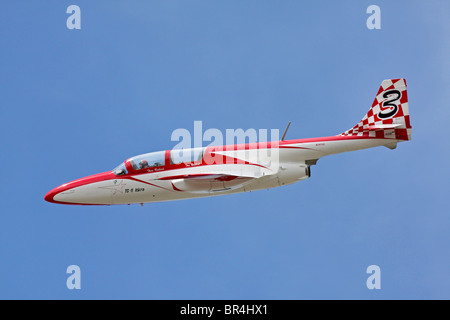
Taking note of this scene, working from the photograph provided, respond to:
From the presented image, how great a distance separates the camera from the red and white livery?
42.8m

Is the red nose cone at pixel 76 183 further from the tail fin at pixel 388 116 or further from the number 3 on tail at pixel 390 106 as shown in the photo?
the number 3 on tail at pixel 390 106

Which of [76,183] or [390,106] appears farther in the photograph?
[76,183]

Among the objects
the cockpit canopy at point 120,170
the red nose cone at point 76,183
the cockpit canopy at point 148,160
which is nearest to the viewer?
the cockpit canopy at point 148,160

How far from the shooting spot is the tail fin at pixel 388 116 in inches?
1679

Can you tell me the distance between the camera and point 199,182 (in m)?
42.8

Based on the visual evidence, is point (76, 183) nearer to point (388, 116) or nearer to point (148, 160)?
point (148, 160)

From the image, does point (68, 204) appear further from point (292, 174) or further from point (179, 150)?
point (292, 174)

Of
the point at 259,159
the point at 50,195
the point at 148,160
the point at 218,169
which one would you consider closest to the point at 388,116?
the point at 259,159

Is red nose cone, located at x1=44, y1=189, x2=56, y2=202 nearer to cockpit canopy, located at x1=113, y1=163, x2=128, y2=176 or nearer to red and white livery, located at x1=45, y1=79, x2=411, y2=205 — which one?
cockpit canopy, located at x1=113, y1=163, x2=128, y2=176

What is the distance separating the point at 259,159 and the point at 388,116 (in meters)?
7.40

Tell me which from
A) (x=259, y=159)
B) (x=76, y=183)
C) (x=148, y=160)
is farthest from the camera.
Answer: (x=76, y=183)

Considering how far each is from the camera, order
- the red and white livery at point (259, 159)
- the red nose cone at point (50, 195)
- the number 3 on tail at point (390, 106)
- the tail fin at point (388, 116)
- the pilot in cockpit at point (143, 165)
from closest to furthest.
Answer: the tail fin at point (388, 116)
the red and white livery at point (259, 159)
the number 3 on tail at point (390, 106)
the pilot in cockpit at point (143, 165)
the red nose cone at point (50, 195)

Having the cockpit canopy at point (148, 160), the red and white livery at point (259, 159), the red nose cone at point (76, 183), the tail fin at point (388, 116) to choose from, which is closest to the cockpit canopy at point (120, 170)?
the red nose cone at point (76, 183)

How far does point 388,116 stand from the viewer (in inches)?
1690
